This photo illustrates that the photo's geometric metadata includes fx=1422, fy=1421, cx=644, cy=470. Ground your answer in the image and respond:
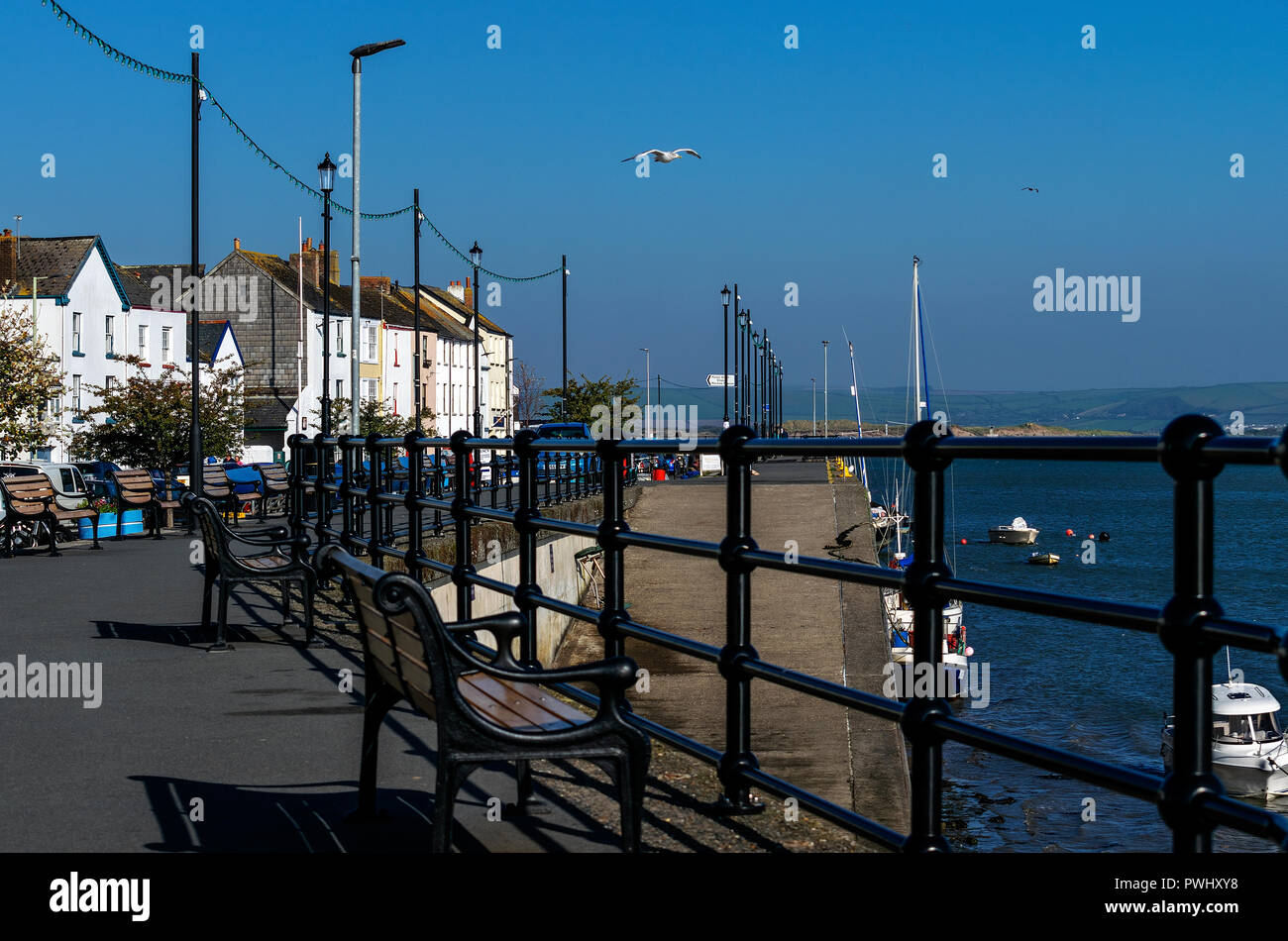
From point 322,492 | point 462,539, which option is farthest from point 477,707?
point 322,492

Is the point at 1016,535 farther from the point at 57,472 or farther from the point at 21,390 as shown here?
the point at 57,472

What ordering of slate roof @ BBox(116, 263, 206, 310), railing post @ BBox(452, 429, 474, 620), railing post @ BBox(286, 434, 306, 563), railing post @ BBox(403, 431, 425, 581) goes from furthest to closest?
slate roof @ BBox(116, 263, 206, 310), railing post @ BBox(286, 434, 306, 563), railing post @ BBox(403, 431, 425, 581), railing post @ BBox(452, 429, 474, 620)

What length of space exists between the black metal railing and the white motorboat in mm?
27692

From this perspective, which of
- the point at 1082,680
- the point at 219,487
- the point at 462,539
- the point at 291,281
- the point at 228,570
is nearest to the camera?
the point at 462,539

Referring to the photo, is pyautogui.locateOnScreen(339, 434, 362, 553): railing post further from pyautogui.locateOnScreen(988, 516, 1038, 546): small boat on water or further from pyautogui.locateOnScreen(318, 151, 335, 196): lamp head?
pyautogui.locateOnScreen(988, 516, 1038, 546): small boat on water

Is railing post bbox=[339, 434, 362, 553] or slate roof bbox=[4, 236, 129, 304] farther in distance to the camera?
slate roof bbox=[4, 236, 129, 304]

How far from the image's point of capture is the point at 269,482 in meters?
30.4

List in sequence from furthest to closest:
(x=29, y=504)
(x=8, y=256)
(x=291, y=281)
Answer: (x=291, y=281) → (x=8, y=256) → (x=29, y=504)

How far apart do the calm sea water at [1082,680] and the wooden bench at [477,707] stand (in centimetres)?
191

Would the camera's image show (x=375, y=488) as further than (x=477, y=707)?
Yes

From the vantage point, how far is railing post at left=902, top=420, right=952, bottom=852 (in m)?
3.92

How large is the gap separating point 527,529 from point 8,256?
53.1 m

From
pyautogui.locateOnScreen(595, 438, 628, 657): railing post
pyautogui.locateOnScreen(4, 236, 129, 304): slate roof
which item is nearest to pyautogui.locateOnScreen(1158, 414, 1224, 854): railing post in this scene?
pyautogui.locateOnScreen(595, 438, 628, 657): railing post
